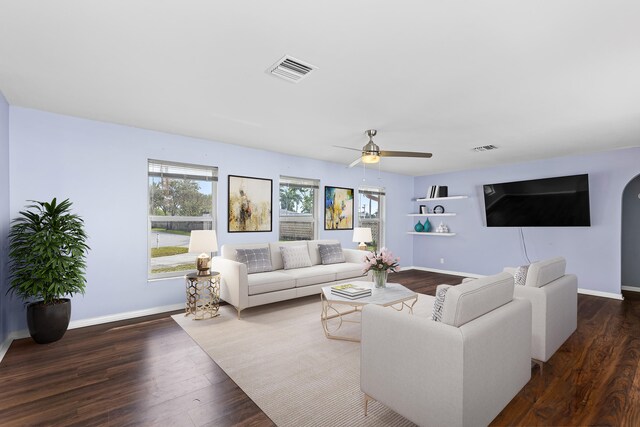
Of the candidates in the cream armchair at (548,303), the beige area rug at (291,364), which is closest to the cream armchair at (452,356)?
the beige area rug at (291,364)

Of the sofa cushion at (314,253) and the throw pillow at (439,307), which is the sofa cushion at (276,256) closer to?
the sofa cushion at (314,253)

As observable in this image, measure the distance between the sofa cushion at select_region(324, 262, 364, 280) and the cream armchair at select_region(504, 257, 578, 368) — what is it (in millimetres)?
2582

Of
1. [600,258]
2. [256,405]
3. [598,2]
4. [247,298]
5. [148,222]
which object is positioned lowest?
[256,405]

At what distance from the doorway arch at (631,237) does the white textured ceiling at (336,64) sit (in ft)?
8.01

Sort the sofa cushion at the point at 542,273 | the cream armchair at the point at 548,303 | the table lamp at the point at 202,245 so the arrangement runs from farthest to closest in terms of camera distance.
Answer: the table lamp at the point at 202,245 → the sofa cushion at the point at 542,273 → the cream armchair at the point at 548,303

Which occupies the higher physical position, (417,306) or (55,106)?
(55,106)

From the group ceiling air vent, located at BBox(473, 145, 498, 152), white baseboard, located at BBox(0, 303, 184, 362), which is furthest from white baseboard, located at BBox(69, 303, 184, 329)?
ceiling air vent, located at BBox(473, 145, 498, 152)

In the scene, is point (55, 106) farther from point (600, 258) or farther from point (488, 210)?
point (600, 258)

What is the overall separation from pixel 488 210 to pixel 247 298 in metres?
5.33

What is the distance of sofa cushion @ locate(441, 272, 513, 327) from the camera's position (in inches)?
64.5

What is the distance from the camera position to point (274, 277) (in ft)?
13.7

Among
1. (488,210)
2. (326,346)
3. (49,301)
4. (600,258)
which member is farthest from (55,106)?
(600,258)

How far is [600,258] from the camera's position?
516cm

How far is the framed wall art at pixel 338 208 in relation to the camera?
6176mm
